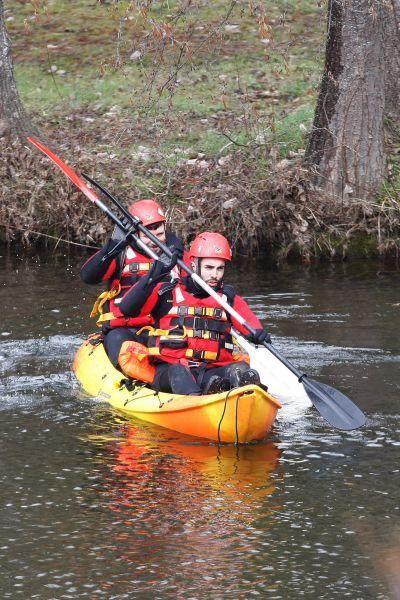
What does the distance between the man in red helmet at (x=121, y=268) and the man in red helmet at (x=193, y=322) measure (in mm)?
655

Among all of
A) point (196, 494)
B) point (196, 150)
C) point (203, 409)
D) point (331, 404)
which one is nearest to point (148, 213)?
point (203, 409)

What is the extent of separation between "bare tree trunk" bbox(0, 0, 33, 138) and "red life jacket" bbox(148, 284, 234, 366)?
650cm

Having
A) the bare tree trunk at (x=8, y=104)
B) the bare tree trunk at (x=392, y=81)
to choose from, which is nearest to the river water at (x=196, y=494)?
the bare tree trunk at (x=392, y=81)

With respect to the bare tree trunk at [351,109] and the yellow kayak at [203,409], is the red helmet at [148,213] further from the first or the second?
the bare tree trunk at [351,109]

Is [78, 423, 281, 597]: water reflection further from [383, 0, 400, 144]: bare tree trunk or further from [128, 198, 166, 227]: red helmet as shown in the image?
[383, 0, 400, 144]: bare tree trunk

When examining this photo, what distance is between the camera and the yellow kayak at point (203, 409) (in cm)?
749

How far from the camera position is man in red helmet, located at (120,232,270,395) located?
8086 millimetres

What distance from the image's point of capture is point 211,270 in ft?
26.8

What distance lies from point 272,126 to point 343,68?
40.6 inches

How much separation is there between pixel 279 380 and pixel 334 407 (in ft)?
3.13

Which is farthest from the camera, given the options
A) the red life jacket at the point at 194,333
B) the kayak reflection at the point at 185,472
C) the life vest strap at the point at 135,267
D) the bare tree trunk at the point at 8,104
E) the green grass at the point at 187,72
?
the green grass at the point at 187,72

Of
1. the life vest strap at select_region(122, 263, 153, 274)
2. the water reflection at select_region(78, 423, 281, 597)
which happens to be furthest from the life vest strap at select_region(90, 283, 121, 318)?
the water reflection at select_region(78, 423, 281, 597)

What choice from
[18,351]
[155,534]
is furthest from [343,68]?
[155,534]

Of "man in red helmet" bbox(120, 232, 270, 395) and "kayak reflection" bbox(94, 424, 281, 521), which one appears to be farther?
"man in red helmet" bbox(120, 232, 270, 395)
